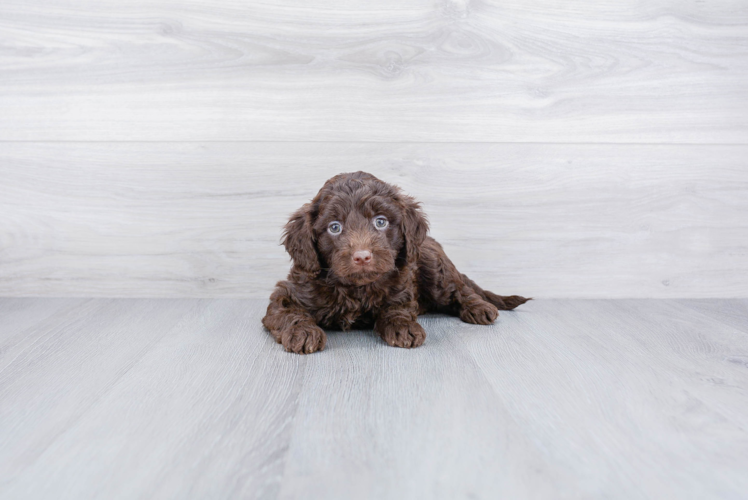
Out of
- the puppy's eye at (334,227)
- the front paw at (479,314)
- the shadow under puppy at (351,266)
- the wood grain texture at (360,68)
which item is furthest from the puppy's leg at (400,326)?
the wood grain texture at (360,68)

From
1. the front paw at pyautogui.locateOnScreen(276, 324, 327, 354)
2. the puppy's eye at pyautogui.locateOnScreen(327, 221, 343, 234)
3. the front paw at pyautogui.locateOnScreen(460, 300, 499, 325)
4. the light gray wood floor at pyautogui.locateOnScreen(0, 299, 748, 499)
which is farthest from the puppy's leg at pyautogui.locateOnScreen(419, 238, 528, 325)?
the front paw at pyautogui.locateOnScreen(276, 324, 327, 354)

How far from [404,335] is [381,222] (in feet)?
1.52

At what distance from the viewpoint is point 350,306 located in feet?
7.38

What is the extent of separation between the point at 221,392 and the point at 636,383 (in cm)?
129

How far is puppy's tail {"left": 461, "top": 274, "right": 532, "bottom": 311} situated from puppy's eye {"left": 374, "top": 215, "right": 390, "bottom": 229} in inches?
27.6

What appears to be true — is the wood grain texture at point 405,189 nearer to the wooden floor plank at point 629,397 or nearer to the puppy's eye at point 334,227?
the wooden floor plank at point 629,397

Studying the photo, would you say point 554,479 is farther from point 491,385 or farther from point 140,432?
point 140,432

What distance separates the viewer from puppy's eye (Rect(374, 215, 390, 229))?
2.17m

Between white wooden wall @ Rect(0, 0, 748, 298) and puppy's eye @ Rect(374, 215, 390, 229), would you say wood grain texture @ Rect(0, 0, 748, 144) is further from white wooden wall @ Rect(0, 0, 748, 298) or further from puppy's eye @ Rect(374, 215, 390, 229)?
puppy's eye @ Rect(374, 215, 390, 229)

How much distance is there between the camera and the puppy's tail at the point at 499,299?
8.89 ft

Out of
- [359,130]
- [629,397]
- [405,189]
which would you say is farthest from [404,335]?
[359,130]

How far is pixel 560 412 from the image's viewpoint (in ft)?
4.86

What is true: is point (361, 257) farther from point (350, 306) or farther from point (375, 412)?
point (375, 412)

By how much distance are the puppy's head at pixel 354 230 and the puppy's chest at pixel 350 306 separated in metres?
0.08
